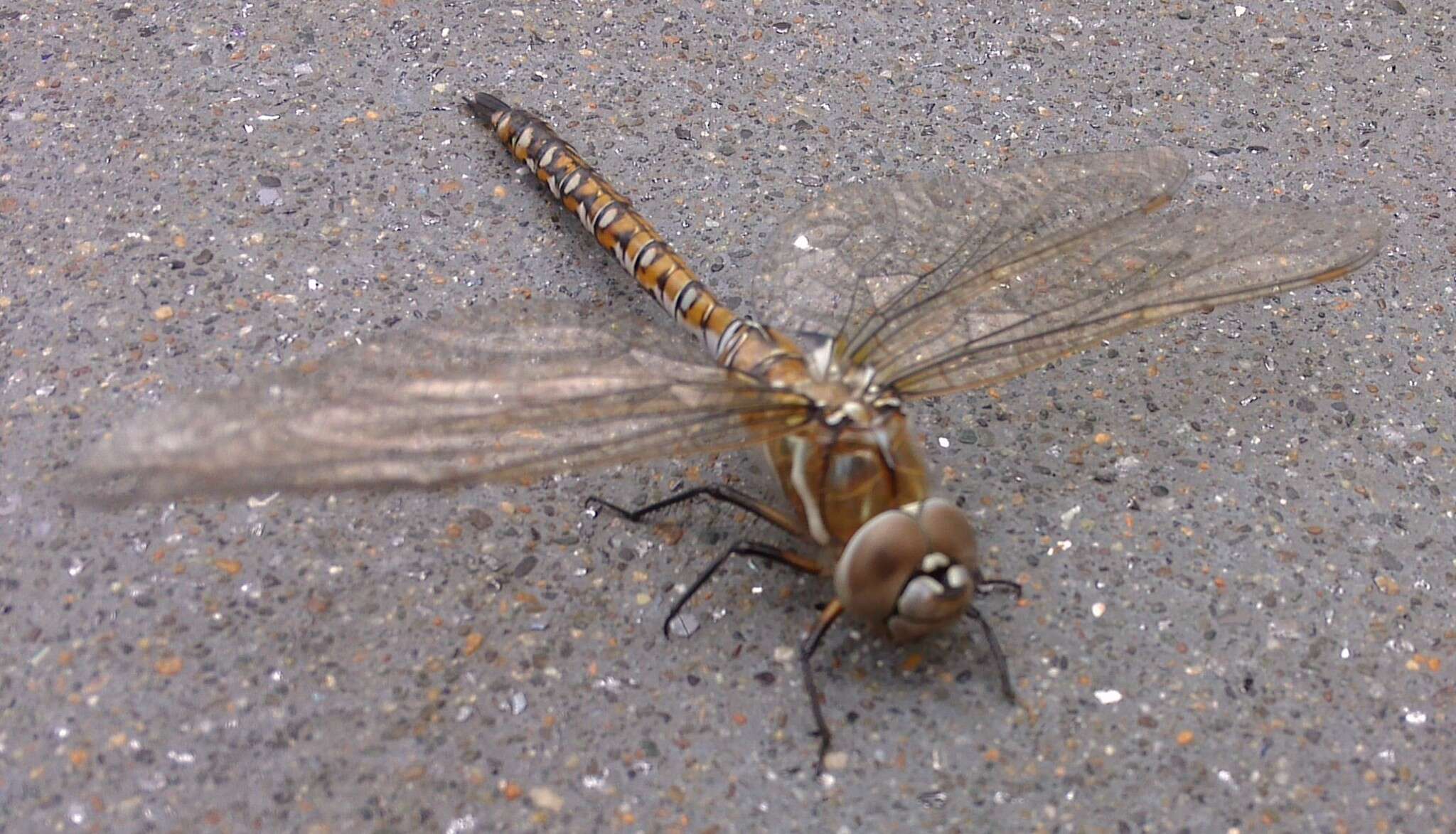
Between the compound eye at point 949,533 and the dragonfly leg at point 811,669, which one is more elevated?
the compound eye at point 949,533

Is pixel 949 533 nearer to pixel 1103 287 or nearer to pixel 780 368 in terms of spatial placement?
pixel 780 368

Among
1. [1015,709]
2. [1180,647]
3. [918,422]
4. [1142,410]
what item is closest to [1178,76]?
[1142,410]

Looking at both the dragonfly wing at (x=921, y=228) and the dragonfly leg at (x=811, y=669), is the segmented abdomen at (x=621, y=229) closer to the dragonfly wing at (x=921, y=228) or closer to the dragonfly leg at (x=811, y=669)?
the dragonfly wing at (x=921, y=228)

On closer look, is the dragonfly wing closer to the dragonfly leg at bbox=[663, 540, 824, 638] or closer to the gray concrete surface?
the gray concrete surface

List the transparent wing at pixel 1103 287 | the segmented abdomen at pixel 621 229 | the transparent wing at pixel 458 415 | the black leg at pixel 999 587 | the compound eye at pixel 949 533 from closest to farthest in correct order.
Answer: the transparent wing at pixel 458 415
the compound eye at pixel 949 533
the black leg at pixel 999 587
the transparent wing at pixel 1103 287
the segmented abdomen at pixel 621 229

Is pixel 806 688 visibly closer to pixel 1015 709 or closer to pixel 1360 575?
pixel 1015 709

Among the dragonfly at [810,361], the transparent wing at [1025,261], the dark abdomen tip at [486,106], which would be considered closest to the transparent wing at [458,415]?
the dragonfly at [810,361]

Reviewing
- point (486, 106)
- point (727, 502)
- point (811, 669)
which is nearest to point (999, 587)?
point (811, 669)
